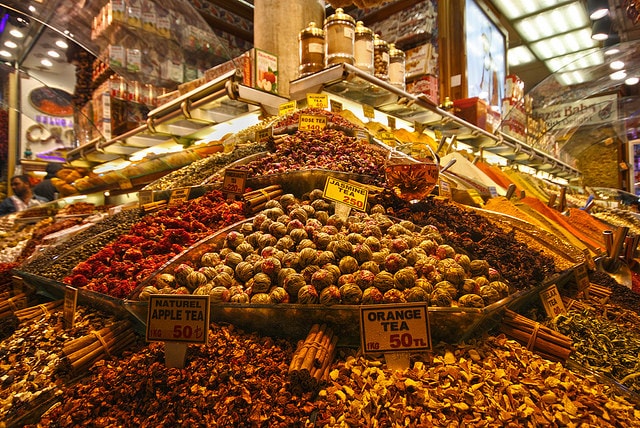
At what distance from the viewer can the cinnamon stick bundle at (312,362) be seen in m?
0.96

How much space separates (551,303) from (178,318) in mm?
1330

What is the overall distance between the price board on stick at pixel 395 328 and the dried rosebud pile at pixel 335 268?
0.09m

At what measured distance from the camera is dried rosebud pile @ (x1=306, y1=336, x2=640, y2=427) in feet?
2.86

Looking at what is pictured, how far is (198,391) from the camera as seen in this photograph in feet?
3.21

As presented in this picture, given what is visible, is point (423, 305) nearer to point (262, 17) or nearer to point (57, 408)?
point (57, 408)

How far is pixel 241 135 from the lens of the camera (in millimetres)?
3643

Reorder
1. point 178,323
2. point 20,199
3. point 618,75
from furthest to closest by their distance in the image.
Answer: point 20,199 < point 618,75 < point 178,323

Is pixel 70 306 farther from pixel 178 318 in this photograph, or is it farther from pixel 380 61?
pixel 380 61

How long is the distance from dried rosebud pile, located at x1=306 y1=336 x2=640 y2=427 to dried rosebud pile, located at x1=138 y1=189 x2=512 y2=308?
18 cm

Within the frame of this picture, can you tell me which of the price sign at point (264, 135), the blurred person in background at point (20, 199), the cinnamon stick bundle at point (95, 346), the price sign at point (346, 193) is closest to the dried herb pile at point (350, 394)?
the cinnamon stick bundle at point (95, 346)

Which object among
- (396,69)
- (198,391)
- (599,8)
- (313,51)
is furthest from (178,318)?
(599,8)

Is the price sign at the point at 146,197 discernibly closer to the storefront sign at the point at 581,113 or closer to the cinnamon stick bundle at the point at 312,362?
the cinnamon stick bundle at the point at 312,362

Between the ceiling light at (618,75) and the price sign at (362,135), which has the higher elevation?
the ceiling light at (618,75)

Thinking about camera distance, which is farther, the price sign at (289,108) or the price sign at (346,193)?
the price sign at (289,108)
